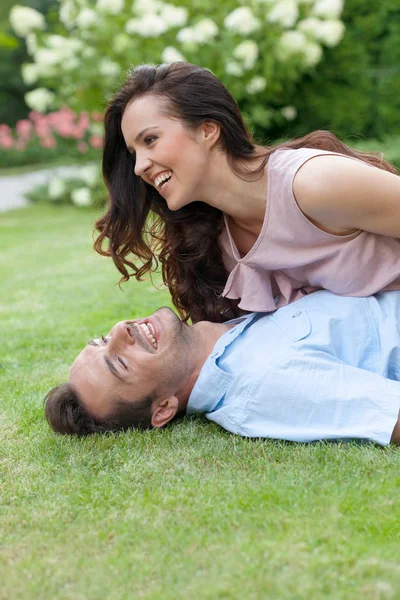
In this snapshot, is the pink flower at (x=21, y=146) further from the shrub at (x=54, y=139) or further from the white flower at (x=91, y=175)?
the white flower at (x=91, y=175)

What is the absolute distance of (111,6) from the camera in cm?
939

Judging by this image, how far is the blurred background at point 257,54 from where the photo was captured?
30.6 feet

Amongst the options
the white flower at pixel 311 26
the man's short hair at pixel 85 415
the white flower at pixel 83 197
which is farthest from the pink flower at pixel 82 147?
the man's short hair at pixel 85 415

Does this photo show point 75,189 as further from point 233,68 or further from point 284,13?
point 284,13

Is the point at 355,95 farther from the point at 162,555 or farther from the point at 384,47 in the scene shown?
the point at 162,555

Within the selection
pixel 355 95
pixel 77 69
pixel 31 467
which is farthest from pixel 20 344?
pixel 355 95

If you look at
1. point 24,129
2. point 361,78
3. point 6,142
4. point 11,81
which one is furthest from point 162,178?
point 11,81

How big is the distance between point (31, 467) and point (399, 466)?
1.21 m

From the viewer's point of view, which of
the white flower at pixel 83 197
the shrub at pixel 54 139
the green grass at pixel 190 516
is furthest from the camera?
the shrub at pixel 54 139

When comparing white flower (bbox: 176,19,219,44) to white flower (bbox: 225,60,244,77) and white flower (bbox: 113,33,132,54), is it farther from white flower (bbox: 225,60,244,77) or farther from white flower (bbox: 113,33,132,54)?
white flower (bbox: 113,33,132,54)

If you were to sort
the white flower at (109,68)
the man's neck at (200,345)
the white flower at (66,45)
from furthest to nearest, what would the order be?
the white flower at (66,45), the white flower at (109,68), the man's neck at (200,345)

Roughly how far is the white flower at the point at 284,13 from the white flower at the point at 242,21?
Answer: 20cm

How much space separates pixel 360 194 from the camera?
9.06ft

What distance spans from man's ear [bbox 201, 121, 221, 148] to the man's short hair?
3.29ft
